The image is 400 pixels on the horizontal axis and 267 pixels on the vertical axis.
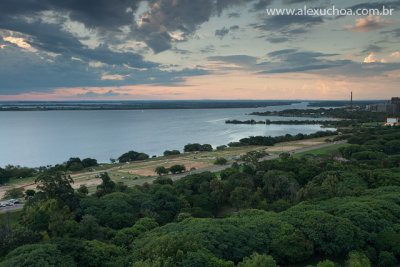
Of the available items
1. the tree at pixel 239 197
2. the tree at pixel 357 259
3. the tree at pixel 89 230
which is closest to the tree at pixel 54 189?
the tree at pixel 89 230

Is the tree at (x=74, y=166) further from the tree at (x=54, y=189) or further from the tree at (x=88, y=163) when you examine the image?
the tree at (x=54, y=189)

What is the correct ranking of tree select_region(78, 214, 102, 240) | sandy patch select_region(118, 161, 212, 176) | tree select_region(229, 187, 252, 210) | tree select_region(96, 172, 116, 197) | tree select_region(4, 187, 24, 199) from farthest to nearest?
sandy patch select_region(118, 161, 212, 176) < tree select_region(4, 187, 24, 199) < tree select_region(96, 172, 116, 197) < tree select_region(229, 187, 252, 210) < tree select_region(78, 214, 102, 240)

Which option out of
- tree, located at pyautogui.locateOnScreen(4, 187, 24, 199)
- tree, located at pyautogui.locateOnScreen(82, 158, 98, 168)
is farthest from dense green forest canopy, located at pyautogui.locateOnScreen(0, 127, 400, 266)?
tree, located at pyautogui.locateOnScreen(82, 158, 98, 168)

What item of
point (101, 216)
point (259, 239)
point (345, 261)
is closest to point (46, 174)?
point (101, 216)

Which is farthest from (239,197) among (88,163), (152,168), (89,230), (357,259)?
(88,163)

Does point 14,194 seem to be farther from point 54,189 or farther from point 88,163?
point 88,163

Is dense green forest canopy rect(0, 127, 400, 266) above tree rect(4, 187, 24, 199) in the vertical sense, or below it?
above

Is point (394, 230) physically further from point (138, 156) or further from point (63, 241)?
point (138, 156)

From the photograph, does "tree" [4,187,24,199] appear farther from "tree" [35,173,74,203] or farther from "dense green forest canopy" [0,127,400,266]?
"dense green forest canopy" [0,127,400,266]
